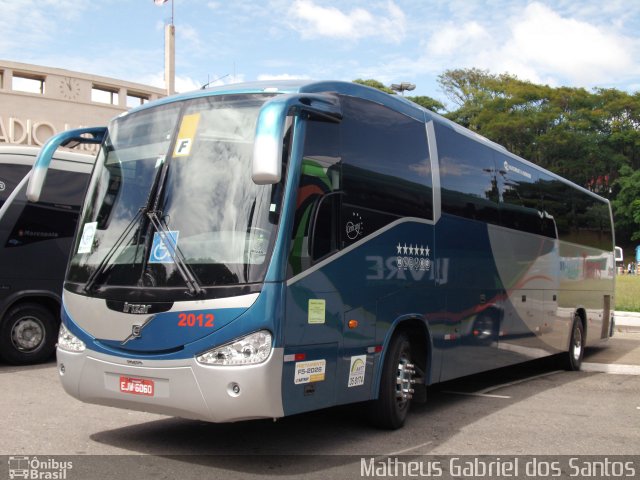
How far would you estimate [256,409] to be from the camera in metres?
5.30

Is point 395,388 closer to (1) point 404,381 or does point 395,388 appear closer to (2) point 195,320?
(1) point 404,381

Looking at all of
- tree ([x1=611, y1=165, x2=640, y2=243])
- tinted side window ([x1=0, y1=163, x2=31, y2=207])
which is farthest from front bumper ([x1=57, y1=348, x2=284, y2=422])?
→ tree ([x1=611, y1=165, x2=640, y2=243])

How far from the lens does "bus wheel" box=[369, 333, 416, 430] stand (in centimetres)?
681

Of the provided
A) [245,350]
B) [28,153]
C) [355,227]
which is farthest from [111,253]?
[28,153]

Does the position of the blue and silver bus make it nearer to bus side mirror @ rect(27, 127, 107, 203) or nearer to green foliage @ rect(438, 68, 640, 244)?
bus side mirror @ rect(27, 127, 107, 203)

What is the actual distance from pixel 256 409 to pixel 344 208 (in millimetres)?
1898

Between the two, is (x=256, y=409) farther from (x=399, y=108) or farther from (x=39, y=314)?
(x=39, y=314)

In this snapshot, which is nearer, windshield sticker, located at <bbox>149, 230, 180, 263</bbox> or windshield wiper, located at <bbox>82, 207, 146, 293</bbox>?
windshield sticker, located at <bbox>149, 230, 180, 263</bbox>

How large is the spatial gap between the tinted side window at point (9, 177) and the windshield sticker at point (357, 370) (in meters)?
6.63

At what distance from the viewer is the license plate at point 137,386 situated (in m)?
5.59

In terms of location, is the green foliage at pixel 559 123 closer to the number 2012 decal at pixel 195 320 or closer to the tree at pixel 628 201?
the tree at pixel 628 201

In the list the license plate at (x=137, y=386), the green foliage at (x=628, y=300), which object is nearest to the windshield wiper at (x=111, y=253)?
the license plate at (x=137, y=386)

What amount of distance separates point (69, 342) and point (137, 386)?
93 cm

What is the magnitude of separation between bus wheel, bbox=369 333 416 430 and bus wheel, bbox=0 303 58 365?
6.04 meters
